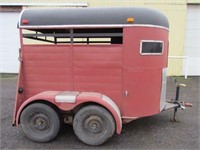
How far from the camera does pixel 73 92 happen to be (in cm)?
409

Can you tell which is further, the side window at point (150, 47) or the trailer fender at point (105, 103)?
the side window at point (150, 47)

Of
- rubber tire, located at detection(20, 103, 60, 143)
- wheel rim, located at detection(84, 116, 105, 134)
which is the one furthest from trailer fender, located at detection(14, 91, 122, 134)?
wheel rim, located at detection(84, 116, 105, 134)

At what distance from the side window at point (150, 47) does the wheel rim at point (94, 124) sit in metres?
1.37

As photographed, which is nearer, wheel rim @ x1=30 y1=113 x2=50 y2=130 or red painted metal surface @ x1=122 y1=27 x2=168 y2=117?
red painted metal surface @ x1=122 y1=27 x2=168 y2=117

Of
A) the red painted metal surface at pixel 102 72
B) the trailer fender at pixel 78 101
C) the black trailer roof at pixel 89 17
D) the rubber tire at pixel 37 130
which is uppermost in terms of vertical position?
the black trailer roof at pixel 89 17

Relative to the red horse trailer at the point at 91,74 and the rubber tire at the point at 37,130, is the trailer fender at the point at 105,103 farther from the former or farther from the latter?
the rubber tire at the point at 37,130

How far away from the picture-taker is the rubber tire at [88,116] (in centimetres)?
380

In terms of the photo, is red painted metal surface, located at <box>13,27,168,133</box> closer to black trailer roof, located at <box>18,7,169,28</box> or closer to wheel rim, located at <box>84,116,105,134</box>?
black trailer roof, located at <box>18,7,169,28</box>

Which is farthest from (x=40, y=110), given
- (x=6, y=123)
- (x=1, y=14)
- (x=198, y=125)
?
(x=1, y=14)

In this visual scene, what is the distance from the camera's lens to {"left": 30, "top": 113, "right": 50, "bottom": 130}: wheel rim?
4000mm

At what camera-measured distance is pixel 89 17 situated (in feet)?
12.7

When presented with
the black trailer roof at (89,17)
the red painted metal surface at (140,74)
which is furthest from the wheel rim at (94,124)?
the black trailer roof at (89,17)

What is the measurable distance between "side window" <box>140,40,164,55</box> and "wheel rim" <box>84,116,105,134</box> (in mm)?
1368

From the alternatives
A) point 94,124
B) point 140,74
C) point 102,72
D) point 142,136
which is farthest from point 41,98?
point 142,136
